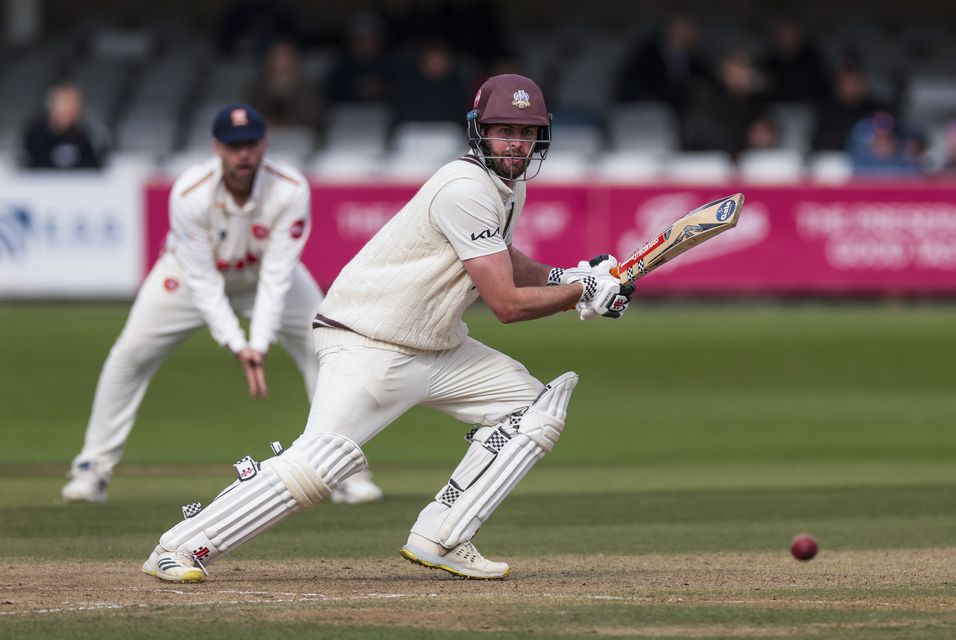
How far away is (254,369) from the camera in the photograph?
8.42m

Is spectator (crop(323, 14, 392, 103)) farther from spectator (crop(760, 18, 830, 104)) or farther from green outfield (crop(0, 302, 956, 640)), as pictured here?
spectator (crop(760, 18, 830, 104))

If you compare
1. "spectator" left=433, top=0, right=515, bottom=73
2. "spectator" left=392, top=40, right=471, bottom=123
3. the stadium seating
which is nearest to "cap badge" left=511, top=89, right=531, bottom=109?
the stadium seating

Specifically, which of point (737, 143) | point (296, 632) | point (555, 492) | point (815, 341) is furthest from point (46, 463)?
point (737, 143)

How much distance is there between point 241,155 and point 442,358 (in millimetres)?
2615

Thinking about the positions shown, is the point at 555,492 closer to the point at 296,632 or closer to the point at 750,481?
the point at 750,481

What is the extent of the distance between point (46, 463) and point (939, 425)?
6755mm

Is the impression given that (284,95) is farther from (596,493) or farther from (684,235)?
(684,235)

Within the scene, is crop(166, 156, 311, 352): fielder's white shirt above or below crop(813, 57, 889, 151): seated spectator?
below

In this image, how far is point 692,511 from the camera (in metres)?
9.57

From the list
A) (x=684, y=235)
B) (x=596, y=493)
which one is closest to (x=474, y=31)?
(x=596, y=493)

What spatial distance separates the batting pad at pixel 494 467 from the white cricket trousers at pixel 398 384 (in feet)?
0.29

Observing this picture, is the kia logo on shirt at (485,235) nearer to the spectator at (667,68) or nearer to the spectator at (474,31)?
the spectator at (667,68)

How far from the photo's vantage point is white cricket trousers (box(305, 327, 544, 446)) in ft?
21.6

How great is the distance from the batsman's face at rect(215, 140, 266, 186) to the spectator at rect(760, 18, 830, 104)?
13587 millimetres
